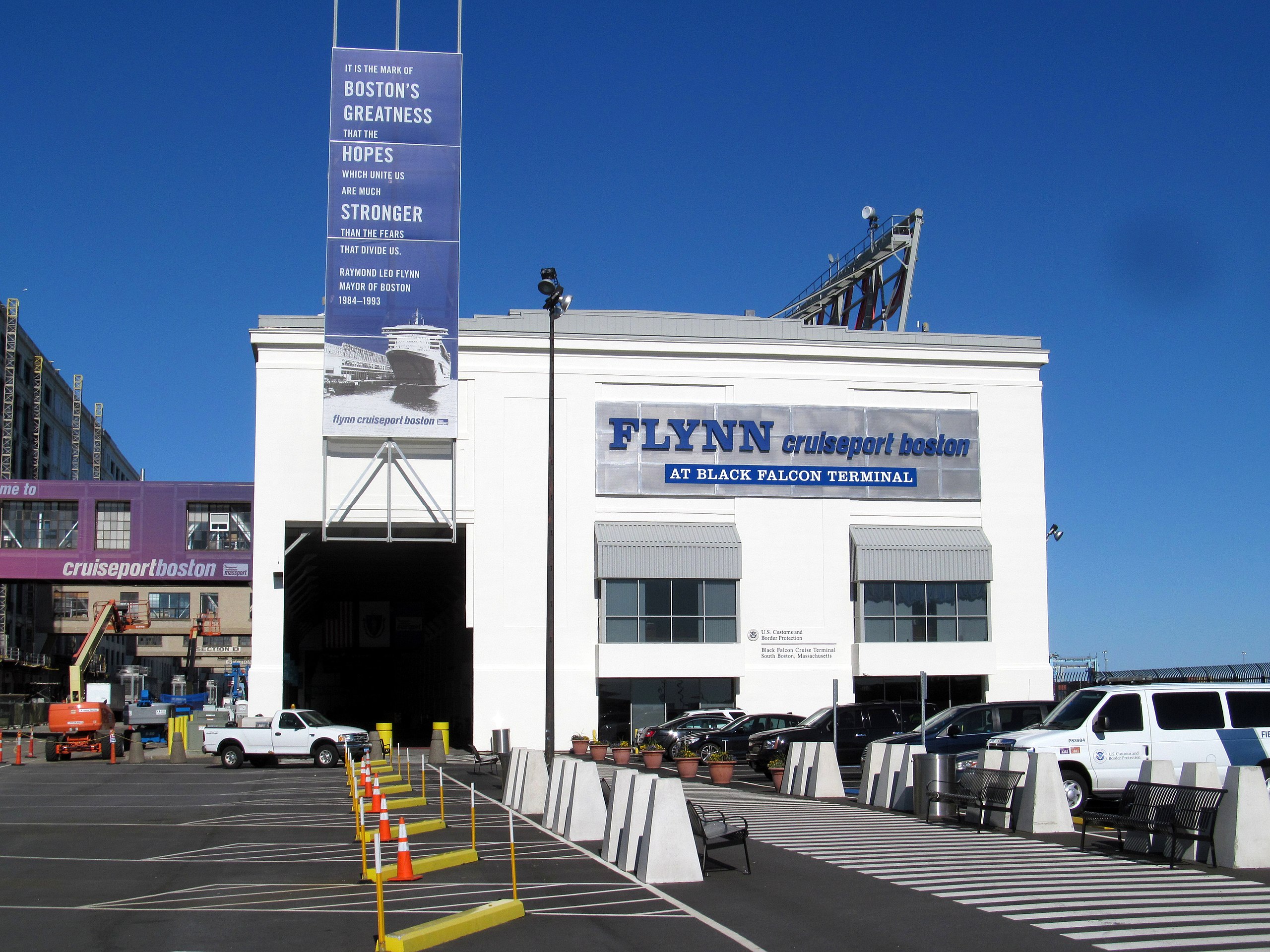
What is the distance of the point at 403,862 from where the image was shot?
1203 cm

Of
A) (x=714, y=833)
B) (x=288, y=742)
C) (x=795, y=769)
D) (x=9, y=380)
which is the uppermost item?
(x=9, y=380)

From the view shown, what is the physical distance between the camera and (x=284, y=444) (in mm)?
39688

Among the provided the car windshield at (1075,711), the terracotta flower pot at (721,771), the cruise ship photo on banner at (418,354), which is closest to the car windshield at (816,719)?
the terracotta flower pot at (721,771)

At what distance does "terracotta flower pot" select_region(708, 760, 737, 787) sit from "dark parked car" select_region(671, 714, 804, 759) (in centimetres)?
595

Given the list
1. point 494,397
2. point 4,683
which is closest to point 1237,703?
→ point 494,397

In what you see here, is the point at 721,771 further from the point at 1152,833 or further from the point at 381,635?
the point at 381,635

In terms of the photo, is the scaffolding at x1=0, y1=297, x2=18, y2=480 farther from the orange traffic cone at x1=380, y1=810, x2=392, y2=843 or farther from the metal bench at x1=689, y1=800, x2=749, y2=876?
the metal bench at x1=689, y1=800, x2=749, y2=876

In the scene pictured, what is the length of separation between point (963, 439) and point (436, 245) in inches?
778

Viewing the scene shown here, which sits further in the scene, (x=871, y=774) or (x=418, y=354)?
(x=418, y=354)

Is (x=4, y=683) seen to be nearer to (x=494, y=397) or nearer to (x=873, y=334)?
(x=494, y=397)

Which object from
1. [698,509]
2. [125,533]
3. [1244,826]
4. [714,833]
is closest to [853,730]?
[698,509]

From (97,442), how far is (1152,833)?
466 ft

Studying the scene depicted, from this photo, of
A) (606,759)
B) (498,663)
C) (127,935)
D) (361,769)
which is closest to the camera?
(127,935)

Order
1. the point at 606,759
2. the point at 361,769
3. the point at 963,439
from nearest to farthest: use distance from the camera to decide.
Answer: the point at 361,769 < the point at 606,759 < the point at 963,439
